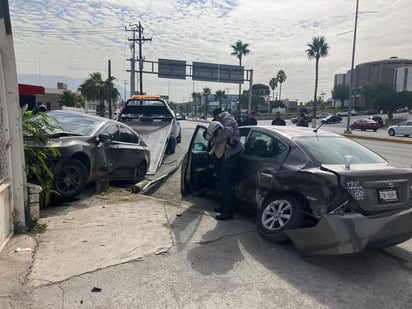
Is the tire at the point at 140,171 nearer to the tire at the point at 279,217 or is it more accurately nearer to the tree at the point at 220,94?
the tire at the point at 279,217

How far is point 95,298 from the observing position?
10.1ft

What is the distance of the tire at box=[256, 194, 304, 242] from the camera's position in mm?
4160

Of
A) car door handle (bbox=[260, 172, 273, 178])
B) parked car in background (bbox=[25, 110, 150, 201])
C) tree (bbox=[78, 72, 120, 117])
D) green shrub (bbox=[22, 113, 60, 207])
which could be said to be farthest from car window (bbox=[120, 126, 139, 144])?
tree (bbox=[78, 72, 120, 117])

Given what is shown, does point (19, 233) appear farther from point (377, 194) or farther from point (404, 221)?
point (404, 221)

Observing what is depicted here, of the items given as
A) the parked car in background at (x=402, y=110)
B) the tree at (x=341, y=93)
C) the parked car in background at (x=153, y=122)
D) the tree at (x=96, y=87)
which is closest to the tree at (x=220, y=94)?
the tree at (x=341, y=93)

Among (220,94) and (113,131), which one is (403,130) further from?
(220,94)

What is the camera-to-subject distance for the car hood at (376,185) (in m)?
3.68

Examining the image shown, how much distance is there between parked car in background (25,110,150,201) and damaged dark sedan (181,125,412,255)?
263 cm

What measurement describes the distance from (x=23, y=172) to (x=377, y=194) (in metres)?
4.13

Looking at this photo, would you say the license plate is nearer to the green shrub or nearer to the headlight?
the green shrub

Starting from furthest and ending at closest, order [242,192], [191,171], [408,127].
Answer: [408,127] < [191,171] < [242,192]

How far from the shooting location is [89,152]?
6.13m

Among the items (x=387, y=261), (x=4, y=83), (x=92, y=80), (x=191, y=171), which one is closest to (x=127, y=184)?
(x=191, y=171)

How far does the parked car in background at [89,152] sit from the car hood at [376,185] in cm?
395
